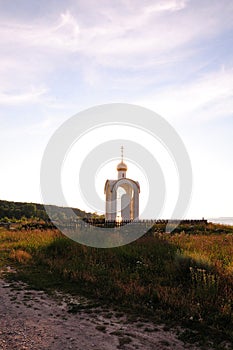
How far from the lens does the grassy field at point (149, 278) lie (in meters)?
5.95

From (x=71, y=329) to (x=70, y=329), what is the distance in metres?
0.02

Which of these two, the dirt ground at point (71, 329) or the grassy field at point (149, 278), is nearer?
the dirt ground at point (71, 329)

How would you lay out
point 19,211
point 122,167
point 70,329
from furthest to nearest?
point 19,211 → point 122,167 → point 70,329

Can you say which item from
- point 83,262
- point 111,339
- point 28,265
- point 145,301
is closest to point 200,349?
point 111,339

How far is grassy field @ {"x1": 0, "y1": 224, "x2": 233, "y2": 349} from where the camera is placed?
5950 millimetres

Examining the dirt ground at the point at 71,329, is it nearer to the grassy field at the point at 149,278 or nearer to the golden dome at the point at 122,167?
the grassy field at the point at 149,278

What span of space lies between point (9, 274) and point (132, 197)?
71.2 feet

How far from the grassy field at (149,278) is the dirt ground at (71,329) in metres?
0.48

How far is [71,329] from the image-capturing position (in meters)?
5.38

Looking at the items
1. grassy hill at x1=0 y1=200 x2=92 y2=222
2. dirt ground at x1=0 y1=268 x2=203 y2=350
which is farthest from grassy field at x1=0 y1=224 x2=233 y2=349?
grassy hill at x1=0 y1=200 x2=92 y2=222

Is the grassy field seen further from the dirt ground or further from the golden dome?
the golden dome

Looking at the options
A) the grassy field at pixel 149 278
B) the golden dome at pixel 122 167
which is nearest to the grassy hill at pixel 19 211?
the golden dome at pixel 122 167

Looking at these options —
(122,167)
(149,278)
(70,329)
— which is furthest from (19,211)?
(70,329)

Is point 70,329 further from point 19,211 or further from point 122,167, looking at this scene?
point 19,211
